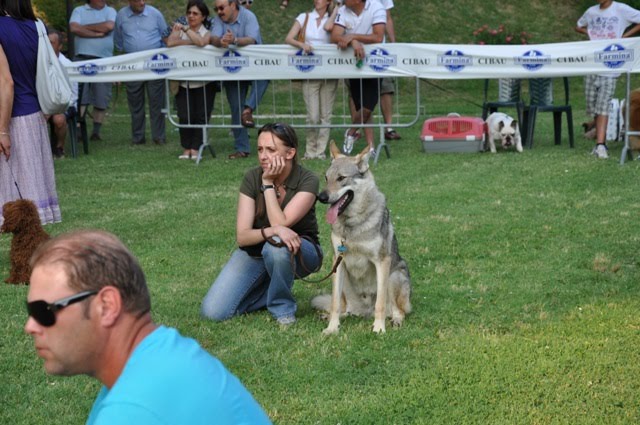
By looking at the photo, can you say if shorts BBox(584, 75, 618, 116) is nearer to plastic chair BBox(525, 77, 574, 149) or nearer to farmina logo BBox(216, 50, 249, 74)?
plastic chair BBox(525, 77, 574, 149)

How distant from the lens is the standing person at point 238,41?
1359cm

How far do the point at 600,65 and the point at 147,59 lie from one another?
6.32m

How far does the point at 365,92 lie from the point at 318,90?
0.68 m

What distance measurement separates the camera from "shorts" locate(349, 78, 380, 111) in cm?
1362

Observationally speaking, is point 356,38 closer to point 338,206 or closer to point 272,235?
point 338,206

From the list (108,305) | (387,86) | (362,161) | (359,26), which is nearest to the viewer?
(108,305)

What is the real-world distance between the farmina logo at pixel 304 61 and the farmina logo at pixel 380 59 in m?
0.70

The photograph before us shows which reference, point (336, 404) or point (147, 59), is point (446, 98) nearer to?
point (147, 59)

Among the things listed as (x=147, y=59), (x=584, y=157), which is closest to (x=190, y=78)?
(x=147, y=59)

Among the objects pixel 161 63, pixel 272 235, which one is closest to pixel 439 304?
pixel 272 235

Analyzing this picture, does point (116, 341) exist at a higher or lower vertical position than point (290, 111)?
higher

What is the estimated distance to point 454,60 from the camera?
1300 centimetres

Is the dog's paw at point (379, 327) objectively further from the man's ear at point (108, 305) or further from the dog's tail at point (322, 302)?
the man's ear at point (108, 305)

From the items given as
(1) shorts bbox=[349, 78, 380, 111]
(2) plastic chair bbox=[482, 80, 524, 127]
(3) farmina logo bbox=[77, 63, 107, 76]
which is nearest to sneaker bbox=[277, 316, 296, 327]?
(1) shorts bbox=[349, 78, 380, 111]
